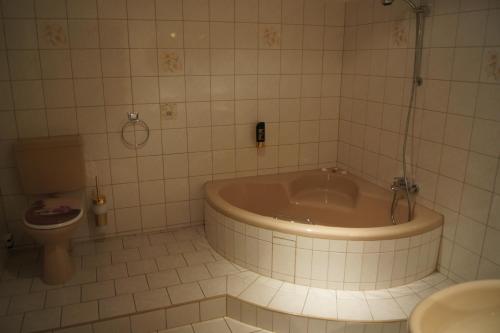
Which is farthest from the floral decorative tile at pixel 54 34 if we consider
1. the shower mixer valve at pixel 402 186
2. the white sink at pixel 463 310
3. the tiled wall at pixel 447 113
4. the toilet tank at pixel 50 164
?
the white sink at pixel 463 310

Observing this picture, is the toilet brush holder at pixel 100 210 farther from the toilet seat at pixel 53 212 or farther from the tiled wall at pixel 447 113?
the tiled wall at pixel 447 113

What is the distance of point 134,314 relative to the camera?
238 cm

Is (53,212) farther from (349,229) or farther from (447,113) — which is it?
(447,113)

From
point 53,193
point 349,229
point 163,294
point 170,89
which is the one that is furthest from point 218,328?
point 170,89

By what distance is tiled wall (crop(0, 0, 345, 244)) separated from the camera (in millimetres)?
2828

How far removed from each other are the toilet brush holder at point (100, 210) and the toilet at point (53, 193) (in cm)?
14

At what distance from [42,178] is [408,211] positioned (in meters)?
2.61

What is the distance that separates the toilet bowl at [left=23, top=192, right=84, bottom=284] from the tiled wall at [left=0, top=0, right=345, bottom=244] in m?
0.44

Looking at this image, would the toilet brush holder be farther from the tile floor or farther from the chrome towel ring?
the chrome towel ring

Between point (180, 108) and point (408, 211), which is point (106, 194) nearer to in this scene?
point (180, 108)

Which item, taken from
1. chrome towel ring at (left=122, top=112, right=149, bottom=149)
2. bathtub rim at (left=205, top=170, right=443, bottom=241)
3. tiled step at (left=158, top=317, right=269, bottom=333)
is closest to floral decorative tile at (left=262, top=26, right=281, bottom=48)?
chrome towel ring at (left=122, top=112, right=149, bottom=149)

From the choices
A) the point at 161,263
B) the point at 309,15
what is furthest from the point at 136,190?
the point at 309,15

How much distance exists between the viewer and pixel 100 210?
308cm

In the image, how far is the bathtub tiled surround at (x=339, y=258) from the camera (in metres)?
2.52
